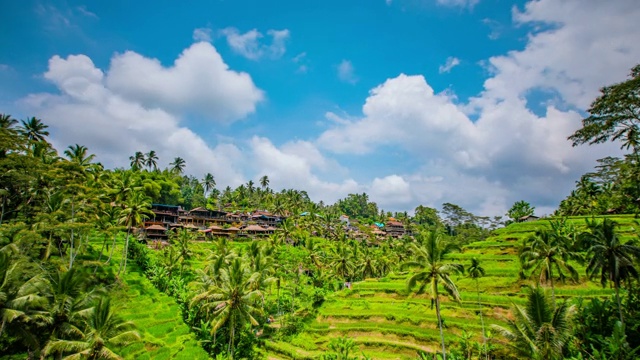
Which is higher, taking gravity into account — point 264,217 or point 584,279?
point 264,217

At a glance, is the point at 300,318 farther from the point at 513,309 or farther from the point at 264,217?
the point at 264,217

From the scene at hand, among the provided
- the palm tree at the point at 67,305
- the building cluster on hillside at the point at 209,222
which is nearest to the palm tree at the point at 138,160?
the building cluster on hillside at the point at 209,222

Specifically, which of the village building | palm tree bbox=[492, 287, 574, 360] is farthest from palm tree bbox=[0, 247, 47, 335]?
the village building

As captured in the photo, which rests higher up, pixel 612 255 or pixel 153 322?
pixel 612 255

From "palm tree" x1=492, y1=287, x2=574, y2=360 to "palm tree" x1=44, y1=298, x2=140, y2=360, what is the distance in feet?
90.8

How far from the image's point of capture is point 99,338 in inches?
921

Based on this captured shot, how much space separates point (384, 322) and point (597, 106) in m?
32.1

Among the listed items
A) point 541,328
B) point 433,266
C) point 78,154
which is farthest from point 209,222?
point 541,328

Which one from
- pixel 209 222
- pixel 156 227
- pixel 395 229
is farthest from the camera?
pixel 395 229

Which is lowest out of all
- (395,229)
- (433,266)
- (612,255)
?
(433,266)

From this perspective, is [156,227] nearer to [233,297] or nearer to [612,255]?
[233,297]

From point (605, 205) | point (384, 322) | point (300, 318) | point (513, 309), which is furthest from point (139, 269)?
point (605, 205)

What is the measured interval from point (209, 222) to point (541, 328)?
291 ft

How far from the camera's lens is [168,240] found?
7712cm
